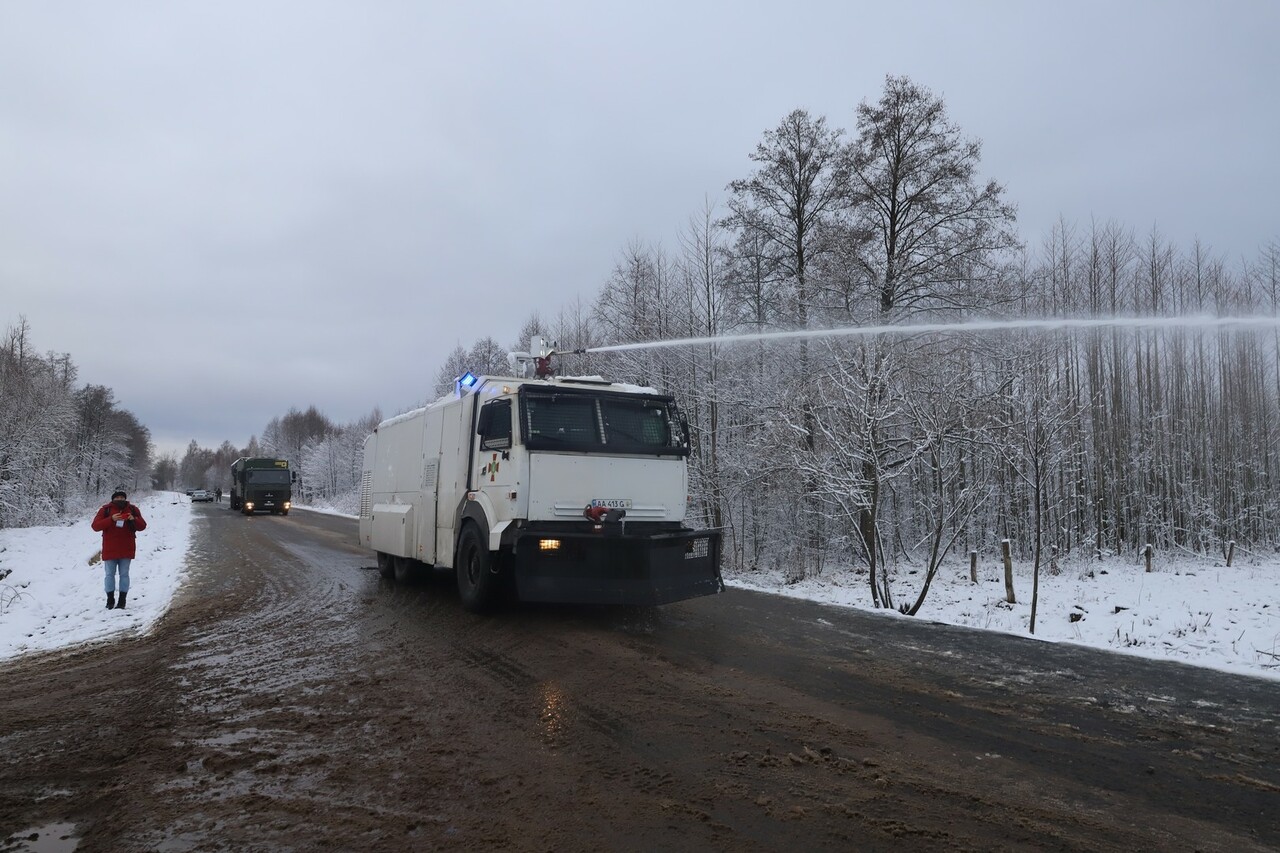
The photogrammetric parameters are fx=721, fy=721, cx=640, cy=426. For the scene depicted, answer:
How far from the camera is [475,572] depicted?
369 inches

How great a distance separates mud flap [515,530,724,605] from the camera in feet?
27.7

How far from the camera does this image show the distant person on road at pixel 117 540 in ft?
34.2

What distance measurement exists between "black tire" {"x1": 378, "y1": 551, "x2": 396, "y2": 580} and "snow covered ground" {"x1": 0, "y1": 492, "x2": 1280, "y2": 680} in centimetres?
339

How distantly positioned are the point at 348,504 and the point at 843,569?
167 ft

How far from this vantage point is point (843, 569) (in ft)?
58.5

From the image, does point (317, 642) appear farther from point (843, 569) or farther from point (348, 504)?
point (348, 504)

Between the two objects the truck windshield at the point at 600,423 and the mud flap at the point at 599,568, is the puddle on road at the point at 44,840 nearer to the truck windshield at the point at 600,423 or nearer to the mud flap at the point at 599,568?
the mud flap at the point at 599,568

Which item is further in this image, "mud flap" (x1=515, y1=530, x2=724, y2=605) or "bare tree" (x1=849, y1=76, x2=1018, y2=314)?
"bare tree" (x1=849, y1=76, x2=1018, y2=314)

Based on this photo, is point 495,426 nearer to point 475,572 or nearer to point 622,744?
point 475,572

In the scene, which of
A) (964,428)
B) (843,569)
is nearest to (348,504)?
(843,569)

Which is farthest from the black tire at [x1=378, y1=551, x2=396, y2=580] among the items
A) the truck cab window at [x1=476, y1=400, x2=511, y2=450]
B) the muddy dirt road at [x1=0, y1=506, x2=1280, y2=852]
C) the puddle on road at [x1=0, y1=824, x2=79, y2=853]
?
the puddle on road at [x1=0, y1=824, x2=79, y2=853]

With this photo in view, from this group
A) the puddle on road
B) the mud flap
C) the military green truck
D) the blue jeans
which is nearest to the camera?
the puddle on road

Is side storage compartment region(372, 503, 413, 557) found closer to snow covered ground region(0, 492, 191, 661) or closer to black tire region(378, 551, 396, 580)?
black tire region(378, 551, 396, 580)

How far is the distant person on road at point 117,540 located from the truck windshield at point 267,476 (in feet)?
114
